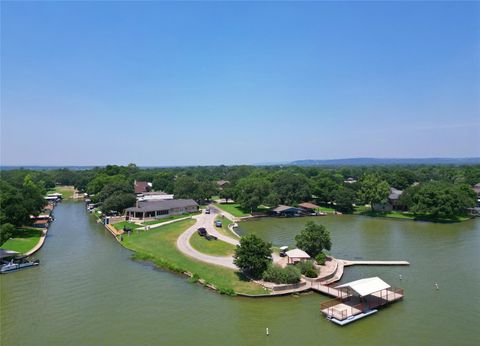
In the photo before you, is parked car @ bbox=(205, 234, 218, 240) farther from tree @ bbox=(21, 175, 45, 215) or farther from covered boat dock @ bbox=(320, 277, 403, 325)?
tree @ bbox=(21, 175, 45, 215)

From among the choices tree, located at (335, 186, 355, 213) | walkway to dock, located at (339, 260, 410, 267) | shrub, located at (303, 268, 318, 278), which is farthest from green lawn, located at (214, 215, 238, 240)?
tree, located at (335, 186, 355, 213)

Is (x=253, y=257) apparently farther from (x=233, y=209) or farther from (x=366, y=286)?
(x=233, y=209)

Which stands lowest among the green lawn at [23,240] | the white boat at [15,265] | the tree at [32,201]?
the white boat at [15,265]

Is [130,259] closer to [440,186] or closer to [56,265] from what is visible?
[56,265]


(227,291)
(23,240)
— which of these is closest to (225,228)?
(227,291)

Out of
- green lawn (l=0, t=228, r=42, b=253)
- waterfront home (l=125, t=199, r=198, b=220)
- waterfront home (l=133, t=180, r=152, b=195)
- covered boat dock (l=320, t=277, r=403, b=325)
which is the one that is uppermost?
waterfront home (l=133, t=180, r=152, b=195)

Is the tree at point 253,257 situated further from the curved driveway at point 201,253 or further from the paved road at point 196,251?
the paved road at point 196,251

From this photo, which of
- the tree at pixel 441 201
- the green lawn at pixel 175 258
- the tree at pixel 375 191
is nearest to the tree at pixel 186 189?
the green lawn at pixel 175 258
